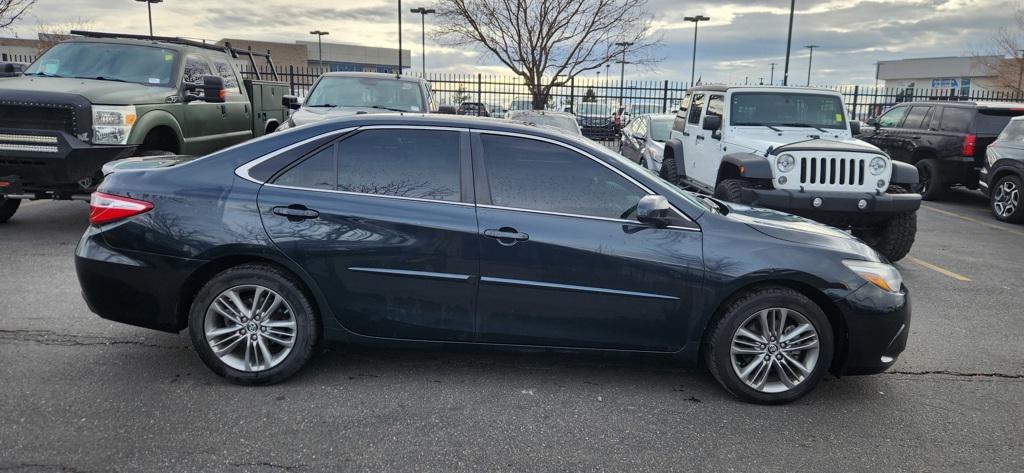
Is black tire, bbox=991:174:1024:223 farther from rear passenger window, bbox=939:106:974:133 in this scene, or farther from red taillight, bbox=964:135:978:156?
rear passenger window, bbox=939:106:974:133

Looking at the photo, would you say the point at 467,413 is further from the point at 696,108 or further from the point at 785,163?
the point at 696,108

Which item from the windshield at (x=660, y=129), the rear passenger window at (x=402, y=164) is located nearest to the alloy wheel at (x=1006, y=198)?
the windshield at (x=660, y=129)

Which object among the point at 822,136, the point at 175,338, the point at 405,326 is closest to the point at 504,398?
the point at 405,326

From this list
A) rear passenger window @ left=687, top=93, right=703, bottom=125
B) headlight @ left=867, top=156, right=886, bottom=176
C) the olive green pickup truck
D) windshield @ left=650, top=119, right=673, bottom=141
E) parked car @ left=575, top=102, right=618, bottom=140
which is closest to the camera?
the olive green pickup truck

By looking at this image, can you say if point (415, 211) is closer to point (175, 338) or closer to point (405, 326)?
point (405, 326)

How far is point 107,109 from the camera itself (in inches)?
284

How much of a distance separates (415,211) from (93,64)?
6715 mm

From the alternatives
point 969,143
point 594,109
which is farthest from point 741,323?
point 594,109

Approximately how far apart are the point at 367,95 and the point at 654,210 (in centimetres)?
743

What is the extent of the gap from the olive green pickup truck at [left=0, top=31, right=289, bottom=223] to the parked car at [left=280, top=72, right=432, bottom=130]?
3.63ft

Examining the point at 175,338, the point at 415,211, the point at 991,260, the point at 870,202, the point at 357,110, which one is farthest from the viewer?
the point at 357,110

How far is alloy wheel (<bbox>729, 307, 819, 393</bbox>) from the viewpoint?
3.91 m

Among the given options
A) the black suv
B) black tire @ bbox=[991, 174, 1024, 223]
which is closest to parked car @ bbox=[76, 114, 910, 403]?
black tire @ bbox=[991, 174, 1024, 223]

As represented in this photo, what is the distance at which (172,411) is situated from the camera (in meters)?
3.63
